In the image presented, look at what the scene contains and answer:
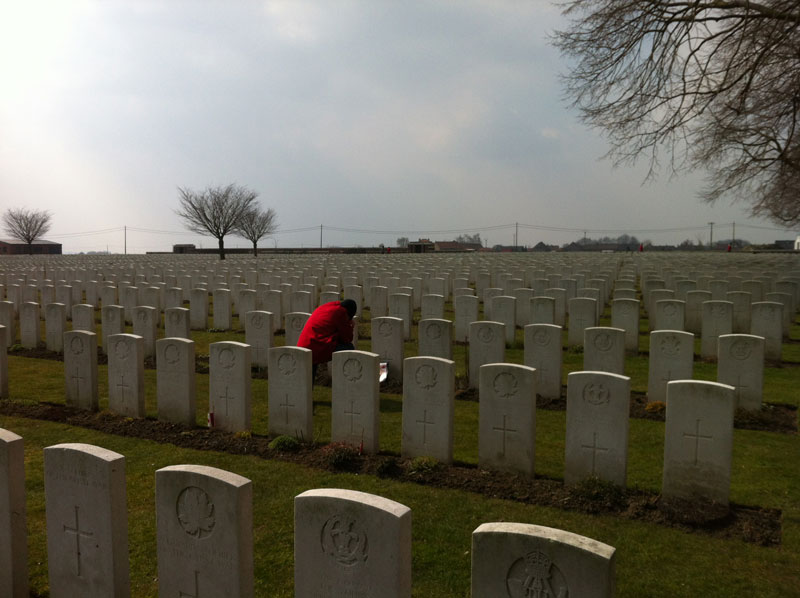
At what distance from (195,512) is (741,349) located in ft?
19.9

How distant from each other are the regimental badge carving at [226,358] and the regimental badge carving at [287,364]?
0.50 meters

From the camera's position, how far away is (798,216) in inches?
A: 1051

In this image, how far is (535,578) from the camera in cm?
215

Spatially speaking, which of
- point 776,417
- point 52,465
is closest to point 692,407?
point 776,417

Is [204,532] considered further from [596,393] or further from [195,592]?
[596,393]

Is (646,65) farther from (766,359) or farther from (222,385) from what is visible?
(222,385)

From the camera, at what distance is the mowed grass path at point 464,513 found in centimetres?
342

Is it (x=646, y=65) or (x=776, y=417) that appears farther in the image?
(x=646, y=65)

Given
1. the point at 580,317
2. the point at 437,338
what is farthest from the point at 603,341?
the point at 580,317

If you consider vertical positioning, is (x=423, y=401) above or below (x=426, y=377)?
below

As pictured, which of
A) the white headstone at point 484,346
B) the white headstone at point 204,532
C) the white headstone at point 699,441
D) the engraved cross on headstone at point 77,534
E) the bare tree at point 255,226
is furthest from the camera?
the bare tree at point 255,226

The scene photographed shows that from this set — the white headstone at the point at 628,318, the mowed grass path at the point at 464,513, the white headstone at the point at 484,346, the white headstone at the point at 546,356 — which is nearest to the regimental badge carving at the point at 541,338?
the white headstone at the point at 546,356

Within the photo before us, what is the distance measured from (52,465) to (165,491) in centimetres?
70

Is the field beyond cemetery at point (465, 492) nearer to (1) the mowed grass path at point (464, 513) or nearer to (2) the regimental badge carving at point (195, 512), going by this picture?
(1) the mowed grass path at point (464, 513)
